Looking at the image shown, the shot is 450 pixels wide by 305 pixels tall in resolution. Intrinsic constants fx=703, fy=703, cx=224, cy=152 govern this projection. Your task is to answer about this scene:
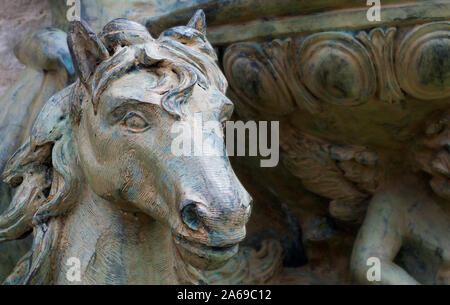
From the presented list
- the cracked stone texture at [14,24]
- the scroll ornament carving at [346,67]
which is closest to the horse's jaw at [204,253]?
the scroll ornament carving at [346,67]

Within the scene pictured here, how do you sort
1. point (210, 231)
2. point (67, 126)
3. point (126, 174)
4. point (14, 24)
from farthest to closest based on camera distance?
point (14, 24)
point (67, 126)
point (126, 174)
point (210, 231)

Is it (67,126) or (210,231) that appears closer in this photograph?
(210,231)

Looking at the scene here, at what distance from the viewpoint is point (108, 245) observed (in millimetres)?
1138

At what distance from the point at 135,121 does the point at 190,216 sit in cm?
18

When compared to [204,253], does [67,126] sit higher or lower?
higher

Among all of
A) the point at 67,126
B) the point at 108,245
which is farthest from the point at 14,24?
the point at 108,245

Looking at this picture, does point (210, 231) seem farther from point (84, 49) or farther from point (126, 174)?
point (84, 49)

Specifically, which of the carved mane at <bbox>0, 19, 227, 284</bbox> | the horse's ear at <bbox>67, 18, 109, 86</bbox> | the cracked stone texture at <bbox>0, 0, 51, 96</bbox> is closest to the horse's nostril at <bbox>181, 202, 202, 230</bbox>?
the carved mane at <bbox>0, 19, 227, 284</bbox>

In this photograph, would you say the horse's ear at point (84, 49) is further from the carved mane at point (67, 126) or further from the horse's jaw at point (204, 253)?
the horse's jaw at point (204, 253)

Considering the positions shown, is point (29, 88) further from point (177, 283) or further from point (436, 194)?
point (436, 194)

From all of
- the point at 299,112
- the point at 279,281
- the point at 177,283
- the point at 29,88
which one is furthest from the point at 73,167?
the point at 279,281

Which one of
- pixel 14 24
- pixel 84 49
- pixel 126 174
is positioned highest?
pixel 14 24

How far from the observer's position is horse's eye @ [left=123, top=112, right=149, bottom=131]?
1.02 meters

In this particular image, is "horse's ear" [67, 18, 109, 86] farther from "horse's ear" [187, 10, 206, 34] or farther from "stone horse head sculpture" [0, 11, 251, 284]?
"horse's ear" [187, 10, 206, 34]
